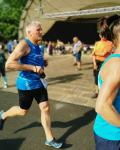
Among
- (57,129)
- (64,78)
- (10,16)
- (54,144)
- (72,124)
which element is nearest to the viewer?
(54,144)

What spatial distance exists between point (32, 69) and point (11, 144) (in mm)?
1259

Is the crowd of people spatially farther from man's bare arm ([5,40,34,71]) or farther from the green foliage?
the green foliage

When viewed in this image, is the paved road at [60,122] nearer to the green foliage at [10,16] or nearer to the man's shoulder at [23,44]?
the man's shoulder at [23,44]

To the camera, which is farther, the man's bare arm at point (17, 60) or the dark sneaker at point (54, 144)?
the dark sneaker at point (54, 144)

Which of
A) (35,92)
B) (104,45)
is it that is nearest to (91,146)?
(35,92)

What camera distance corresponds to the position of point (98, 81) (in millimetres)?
2510

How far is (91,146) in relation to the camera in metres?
5.36

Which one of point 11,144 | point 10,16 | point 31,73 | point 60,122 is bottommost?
point 10,16

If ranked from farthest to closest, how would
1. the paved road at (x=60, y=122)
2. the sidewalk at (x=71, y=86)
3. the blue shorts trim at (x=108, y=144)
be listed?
the sidewalk at (x=71, y=86) → the paved road at (x=60, y=122) → the blue shorts trim at (x=108, y=144)

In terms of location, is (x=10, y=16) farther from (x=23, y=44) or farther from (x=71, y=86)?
(x=23, y=44)

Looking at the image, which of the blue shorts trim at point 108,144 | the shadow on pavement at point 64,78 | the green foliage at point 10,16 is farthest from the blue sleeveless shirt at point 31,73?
the green foliage at point 10,16

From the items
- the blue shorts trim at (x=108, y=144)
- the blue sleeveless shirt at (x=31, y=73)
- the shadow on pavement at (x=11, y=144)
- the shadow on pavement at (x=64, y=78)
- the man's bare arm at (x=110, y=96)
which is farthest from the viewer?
the shadow on pavement at (x=64, y=78)

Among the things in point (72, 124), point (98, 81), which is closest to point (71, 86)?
point (72, 124)

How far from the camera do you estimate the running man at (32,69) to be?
16.6ft
